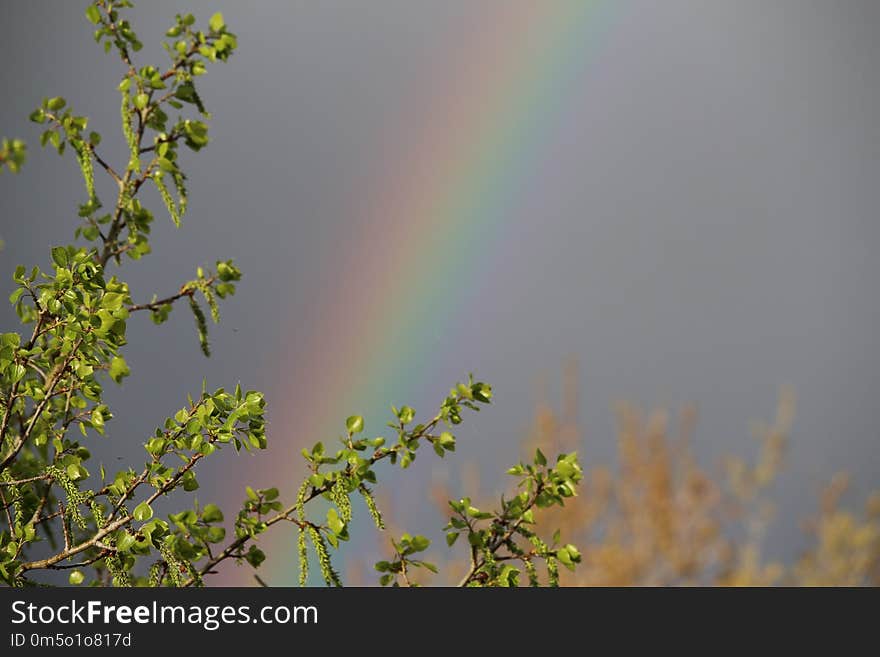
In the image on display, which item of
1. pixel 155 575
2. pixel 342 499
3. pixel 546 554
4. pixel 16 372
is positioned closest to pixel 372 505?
pixel 342 499

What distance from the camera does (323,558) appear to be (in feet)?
3.71

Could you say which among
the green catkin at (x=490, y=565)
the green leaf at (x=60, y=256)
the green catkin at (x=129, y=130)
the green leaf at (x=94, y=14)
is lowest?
the green catkin at (x=490, y=565)

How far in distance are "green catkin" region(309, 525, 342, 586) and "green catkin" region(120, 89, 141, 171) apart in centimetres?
82

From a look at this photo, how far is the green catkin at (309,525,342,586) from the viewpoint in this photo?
1129 millimetres

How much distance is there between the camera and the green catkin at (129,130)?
4.59 ft

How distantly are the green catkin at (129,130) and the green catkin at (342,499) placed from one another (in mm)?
773

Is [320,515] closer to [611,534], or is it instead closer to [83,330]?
[83,330]

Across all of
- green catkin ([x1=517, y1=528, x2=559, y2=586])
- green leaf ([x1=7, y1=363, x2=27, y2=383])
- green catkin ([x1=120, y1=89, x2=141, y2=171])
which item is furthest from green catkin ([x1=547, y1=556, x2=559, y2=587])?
green catkin ([x1=120, y1=89, x2=141, y2=171])

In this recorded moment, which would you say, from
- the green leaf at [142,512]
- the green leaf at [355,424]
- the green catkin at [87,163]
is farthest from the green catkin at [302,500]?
the green catkin at [87,163]

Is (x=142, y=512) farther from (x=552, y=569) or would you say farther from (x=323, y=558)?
(x=552, y=569)

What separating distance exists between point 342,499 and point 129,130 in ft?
2.78

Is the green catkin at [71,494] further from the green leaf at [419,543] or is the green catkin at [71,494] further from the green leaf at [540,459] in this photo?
the green leaf at [540,459]
